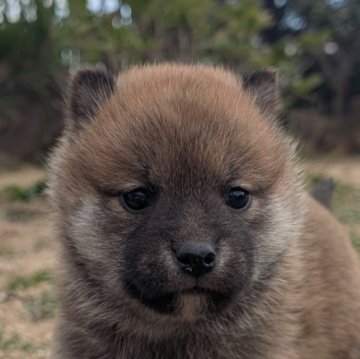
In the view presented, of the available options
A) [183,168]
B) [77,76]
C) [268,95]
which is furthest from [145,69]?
[183,168]

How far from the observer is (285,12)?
20016mm

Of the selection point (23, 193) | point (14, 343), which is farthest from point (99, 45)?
point (14, 343)

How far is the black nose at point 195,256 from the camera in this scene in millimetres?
2656

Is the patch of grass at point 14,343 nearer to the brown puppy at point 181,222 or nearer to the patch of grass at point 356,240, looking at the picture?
the brown puppy at point 181,222

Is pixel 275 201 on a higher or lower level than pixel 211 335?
higher

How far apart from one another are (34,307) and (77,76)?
2.40 m

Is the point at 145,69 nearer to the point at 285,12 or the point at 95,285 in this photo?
the point at 95,285

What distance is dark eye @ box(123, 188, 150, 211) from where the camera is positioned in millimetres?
2951

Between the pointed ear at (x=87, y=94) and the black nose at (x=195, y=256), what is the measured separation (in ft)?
3.37

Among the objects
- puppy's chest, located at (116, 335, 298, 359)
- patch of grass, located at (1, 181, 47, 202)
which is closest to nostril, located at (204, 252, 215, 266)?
puppy's chest, located at (116, 335, 298, 359)

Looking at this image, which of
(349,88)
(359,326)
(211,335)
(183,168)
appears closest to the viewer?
(183,168)

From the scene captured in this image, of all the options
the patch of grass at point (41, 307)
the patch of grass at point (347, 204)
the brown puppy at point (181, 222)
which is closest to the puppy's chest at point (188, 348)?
the brown puppy at point (181, 222)

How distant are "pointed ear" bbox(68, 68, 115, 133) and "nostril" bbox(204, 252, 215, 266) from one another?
1075mm

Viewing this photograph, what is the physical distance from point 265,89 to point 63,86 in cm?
301
